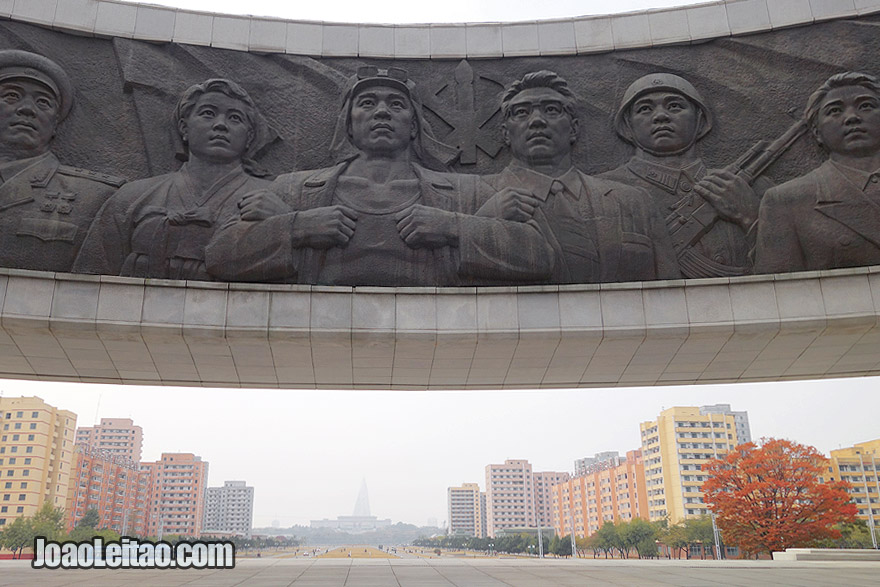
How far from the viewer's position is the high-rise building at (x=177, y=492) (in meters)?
77.6

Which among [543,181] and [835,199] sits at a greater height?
[543,181]

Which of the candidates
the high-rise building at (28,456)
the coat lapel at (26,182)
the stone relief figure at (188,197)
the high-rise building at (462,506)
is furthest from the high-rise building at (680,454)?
the high-rise building at (462,506)

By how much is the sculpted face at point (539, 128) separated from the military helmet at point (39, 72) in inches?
225

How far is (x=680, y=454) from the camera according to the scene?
5831 centimetres

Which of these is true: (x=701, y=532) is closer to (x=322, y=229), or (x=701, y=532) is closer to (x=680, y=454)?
(x=680, y=454)

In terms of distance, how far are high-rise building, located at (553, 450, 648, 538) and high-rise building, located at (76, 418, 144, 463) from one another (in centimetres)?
5354

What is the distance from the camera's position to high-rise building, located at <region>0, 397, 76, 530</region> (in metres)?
47.7

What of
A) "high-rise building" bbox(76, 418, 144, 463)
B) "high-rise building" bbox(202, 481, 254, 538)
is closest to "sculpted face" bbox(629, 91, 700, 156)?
"high-rise building" bbox(76, 418, 144, 463)

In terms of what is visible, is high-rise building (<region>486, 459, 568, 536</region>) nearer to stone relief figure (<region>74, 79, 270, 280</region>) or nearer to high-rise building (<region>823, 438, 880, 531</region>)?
high-rise building (<region>823, 438, 880, 531</region>)

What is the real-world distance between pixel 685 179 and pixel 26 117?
8.34 meters

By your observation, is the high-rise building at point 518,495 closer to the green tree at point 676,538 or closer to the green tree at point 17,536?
the green tree at point 676,538

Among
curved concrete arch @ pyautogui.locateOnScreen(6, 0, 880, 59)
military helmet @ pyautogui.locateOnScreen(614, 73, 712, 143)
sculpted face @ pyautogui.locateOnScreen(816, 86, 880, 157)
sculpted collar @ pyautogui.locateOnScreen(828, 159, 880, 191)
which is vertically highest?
curved concrete arch @ pyautogui.locateOnScreen(6, 0, 880, 59)

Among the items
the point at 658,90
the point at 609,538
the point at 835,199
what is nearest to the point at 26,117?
the point at 658,90

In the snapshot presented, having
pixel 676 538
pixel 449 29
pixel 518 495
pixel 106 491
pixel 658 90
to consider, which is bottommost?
pixel 676 538
